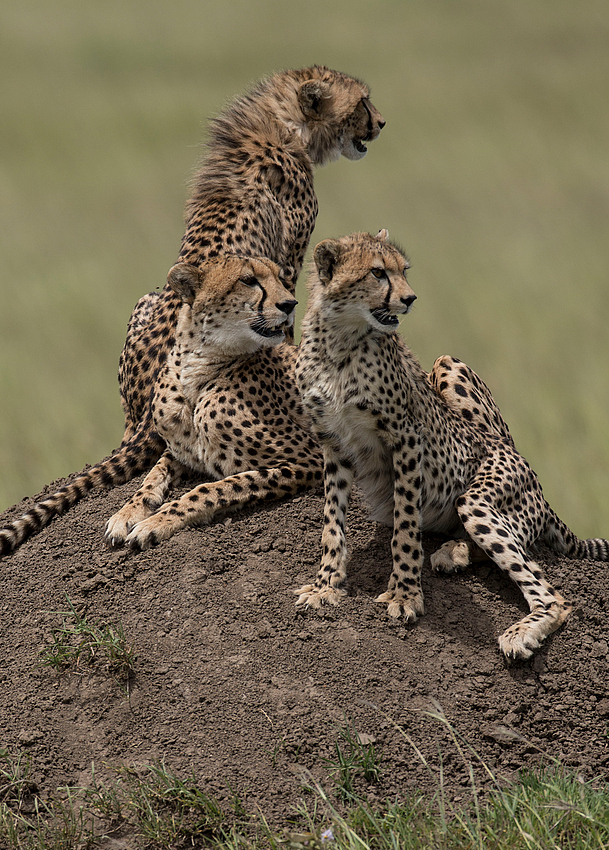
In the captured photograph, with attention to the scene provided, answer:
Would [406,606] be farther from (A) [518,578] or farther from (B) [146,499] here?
(B) [146,499]

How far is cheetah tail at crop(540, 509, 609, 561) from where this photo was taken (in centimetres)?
414

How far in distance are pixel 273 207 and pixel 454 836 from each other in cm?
332

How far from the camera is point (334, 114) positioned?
17.5 feet

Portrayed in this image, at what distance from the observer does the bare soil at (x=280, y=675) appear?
313 cm

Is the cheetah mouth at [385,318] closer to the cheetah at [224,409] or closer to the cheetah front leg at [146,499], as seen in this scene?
the cheetah at [224,409]

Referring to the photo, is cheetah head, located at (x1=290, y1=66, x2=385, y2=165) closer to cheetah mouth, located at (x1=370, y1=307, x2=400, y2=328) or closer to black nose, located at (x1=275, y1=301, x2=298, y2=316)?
black nose, located at (x1=275, y1=301, x2=298, y2=316)

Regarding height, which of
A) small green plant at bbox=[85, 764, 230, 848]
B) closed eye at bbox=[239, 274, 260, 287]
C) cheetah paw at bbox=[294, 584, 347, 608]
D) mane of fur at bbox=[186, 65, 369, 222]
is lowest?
small green plant at bbox=[85, 764, 230, 848]

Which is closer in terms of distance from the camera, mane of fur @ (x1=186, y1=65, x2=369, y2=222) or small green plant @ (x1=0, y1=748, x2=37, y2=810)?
small green plant @ (x1=0, y1=748, x2=37, y2=810)

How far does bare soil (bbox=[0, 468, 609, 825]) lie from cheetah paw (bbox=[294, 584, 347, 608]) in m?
0.04

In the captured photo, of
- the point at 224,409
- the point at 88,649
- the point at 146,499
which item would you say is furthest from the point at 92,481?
the point at 88,649

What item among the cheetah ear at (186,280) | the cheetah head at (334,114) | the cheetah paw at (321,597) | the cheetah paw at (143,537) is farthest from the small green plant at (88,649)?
the cheetah head at (334,114)

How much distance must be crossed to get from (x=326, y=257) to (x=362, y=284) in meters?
0.17

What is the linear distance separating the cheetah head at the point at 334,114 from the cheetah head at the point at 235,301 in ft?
4.58

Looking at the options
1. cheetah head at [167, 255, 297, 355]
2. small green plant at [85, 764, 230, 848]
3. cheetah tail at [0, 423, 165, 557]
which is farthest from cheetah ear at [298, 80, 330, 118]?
small green plant at [85, 764, 230, 848]
